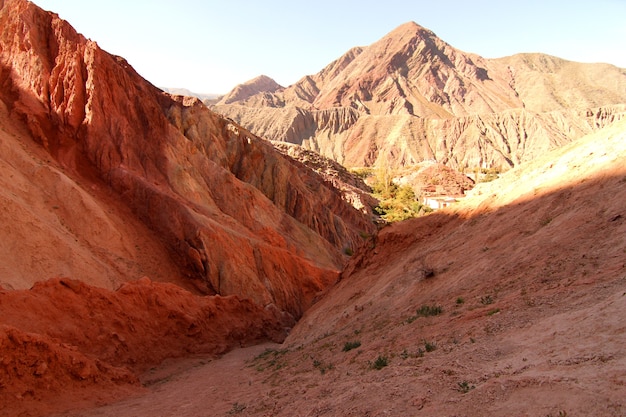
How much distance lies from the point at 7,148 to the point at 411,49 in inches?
7081

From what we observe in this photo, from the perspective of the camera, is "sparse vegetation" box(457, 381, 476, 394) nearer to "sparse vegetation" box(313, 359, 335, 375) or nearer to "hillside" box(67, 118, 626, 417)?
"hillside" box(67, 118, 626, 417)

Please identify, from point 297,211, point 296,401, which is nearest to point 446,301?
point 296,401

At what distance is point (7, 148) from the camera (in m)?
19.7

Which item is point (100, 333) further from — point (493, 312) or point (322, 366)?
point (493, 312)

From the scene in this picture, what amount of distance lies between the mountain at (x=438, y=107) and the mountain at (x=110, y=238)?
96.0m

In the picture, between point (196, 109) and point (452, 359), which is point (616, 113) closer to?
point (196, 109)

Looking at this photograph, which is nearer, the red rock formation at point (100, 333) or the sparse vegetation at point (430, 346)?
the sparse vegetation at point (430, 346)

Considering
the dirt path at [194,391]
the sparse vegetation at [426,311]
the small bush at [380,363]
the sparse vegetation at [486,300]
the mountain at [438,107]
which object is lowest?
the dirt path at [194,391]

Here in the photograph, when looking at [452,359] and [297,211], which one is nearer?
[452,359]

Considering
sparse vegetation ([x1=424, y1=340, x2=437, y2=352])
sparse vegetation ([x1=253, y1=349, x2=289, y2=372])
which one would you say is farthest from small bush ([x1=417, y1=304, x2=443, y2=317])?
sparse vegetation ([x1=253, y1=349, x2=289, y2=372])

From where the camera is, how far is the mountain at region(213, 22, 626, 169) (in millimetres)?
120625

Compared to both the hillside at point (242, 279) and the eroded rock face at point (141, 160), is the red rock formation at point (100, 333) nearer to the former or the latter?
the hillside at point (242, 279)

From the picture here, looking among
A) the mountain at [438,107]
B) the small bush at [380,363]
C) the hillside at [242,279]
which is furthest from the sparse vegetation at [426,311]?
the mountain at [438,107]

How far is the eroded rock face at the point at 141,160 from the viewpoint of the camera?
2283 cm
